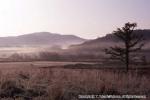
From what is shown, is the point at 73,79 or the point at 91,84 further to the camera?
the point at 73,79

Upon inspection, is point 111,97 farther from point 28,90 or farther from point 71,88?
point 28,90

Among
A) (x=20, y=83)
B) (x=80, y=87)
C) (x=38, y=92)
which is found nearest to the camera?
(x=38, y=92)

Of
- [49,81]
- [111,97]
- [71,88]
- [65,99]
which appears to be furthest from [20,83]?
[111,97]

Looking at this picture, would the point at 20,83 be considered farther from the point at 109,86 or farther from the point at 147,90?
the point at 147,90

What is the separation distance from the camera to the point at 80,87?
12.4 m

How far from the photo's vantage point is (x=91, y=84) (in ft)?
41.3

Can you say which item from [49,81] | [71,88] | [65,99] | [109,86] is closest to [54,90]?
[65,99]

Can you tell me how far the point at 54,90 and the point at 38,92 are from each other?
990 mm

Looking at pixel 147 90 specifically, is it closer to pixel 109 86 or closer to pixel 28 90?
pixel 109 86

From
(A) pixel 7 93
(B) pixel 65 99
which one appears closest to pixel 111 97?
(B) pixel 65 99

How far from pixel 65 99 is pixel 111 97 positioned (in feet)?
4.68

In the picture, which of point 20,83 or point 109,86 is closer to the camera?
point 109,86

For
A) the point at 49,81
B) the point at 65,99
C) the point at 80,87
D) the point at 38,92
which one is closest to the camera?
the point at 65,99

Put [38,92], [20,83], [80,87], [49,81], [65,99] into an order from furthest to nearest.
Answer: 1. [49,81]
2. [20,83]
3. [80,87]
4. [38,92]
5. [65,99]
